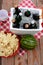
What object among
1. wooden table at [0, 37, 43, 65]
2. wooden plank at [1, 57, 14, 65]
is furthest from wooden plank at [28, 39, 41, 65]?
wooden plank at [1, 57, 14, 65]

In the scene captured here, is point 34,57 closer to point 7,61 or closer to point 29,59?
point 29,59

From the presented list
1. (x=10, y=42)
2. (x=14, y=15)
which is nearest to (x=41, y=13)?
(x=14, y=15)

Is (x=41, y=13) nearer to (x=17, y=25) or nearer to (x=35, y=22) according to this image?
(x=35, y=22)

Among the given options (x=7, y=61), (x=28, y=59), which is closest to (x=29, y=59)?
(x=28, y=59)

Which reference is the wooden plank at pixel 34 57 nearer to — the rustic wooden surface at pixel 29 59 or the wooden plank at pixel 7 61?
the rustic wooden surface at pixel 29 59

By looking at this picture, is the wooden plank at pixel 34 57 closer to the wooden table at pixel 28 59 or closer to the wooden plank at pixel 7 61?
the wooden table at pixel 28 59

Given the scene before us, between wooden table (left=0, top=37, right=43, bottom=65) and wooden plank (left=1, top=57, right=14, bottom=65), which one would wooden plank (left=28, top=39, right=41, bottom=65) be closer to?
wooden table (left=0, top=37, right=43, bottom=65)

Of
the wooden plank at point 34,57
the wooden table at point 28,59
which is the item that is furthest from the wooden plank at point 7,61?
the wooden plank at point 34,57

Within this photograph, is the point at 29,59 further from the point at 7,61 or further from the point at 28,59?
the point at 7,61
